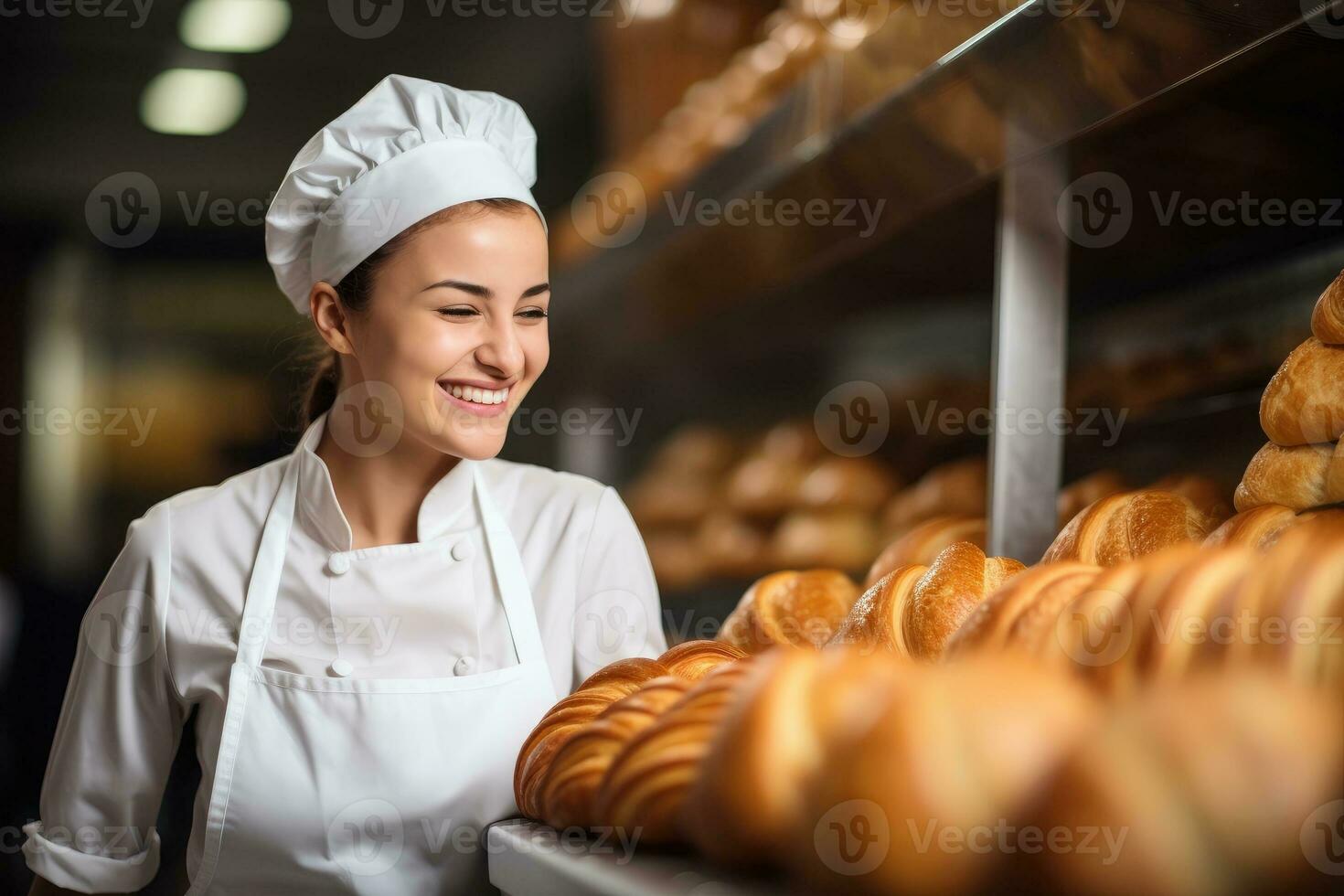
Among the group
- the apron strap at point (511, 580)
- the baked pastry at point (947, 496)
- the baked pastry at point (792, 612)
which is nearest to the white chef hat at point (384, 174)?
the apron strap at point (511, 580)

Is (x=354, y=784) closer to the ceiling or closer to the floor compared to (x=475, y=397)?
closer to the floor

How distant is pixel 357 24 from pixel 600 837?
273 cm

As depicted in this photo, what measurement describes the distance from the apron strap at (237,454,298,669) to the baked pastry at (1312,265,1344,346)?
104 cm

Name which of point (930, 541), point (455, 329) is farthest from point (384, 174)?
point (930, 541)

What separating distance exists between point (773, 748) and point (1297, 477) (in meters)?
0.53

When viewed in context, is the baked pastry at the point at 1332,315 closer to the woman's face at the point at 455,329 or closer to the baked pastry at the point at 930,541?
the baked pastry at the point at 930,541

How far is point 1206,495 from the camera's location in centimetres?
111

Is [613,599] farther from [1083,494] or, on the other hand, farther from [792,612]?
[1083,494]

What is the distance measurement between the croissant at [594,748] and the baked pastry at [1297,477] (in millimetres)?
490

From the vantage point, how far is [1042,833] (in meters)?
0.51

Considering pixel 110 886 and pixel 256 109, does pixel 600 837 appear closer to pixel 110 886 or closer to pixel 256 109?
pixel 110 886

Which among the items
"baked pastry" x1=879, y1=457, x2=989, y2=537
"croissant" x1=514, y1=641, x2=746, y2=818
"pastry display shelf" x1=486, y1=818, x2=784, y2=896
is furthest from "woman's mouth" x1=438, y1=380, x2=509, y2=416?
"baked pastry" x1=879, y1=457, x2=989, y2=537

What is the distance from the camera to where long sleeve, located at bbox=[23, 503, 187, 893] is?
4.17 ft

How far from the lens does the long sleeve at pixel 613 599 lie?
4.40 ft
